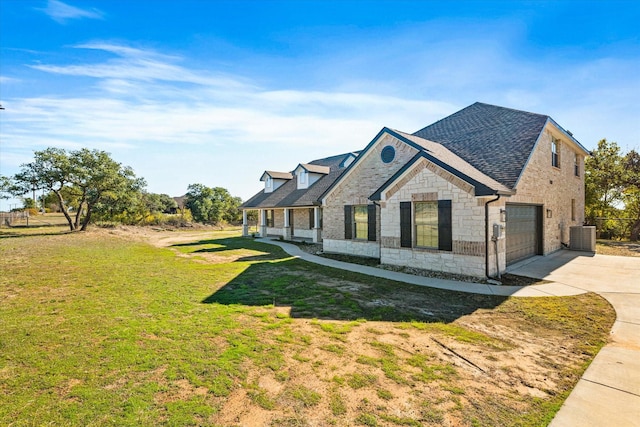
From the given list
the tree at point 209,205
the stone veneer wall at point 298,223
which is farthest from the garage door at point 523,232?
the tree at point 209,205

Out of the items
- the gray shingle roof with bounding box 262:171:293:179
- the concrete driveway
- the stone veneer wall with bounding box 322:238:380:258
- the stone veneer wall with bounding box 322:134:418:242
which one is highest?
the gray shingle roof with bounding box 262:171:293:179

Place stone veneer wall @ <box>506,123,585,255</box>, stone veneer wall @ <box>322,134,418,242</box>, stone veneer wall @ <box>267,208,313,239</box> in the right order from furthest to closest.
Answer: stone veneer wall @ <box>267,208,313,239</box> → stone veneer wall @ <box>322,134,418,242</box> → stone veneer wall @ <box>506,123,585,255</box>

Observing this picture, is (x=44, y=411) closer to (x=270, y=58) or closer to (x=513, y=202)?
(x=270, y=58)

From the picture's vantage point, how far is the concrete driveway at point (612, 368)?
351cm

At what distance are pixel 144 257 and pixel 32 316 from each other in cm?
949

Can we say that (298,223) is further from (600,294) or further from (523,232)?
(600,294)

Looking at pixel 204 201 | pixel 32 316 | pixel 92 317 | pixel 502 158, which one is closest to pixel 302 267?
pixel 92 317

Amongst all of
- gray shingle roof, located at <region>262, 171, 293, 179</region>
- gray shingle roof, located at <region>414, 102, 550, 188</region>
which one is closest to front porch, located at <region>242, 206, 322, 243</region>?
gray shingle roof, located at <region>262, 171, 293, 179</region>

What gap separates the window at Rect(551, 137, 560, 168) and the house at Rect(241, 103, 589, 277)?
0.18 ft

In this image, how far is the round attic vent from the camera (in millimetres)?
14430

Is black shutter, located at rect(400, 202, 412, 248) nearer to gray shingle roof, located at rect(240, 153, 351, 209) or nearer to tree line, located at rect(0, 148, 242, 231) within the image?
gray shingle roof, located at rect(240, 153, 351, 209)

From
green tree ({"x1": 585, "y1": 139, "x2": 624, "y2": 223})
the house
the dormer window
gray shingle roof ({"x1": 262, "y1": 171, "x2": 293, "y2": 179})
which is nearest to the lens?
the house

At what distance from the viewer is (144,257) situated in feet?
51.3

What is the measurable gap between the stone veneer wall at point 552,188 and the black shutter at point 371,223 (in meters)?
5.76
